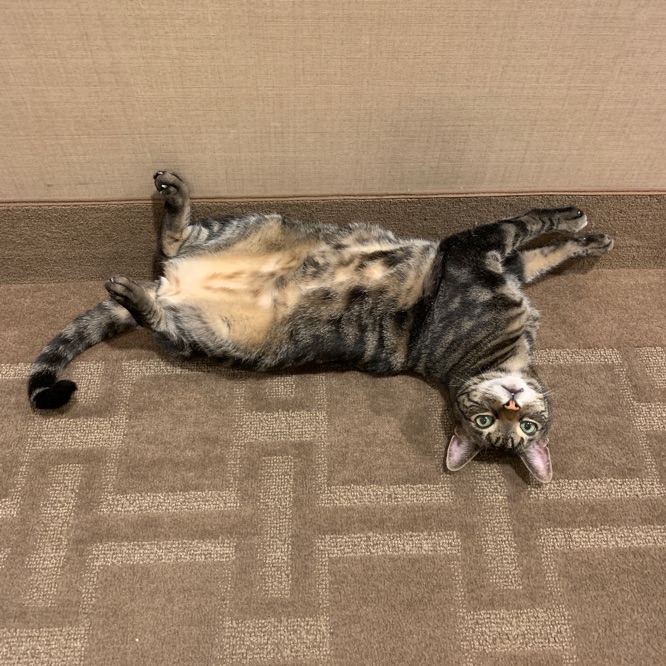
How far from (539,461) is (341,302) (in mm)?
667

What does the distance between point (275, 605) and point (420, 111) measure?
4.07 ft

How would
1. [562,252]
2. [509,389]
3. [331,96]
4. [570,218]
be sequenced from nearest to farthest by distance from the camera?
1. [331,96]
2. [509,389]
3. [570,218]
4. [562,252]

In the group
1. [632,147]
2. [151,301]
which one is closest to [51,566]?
[151,301]

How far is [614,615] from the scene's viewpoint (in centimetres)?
123

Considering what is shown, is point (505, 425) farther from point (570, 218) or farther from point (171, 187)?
point (171, 187)

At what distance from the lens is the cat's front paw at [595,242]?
63.6 inches

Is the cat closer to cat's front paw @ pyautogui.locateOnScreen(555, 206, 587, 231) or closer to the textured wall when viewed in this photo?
cat's front paw @ pyautogui.locateOnScreen(555, 206, 587, 231)

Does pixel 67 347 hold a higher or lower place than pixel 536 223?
lower

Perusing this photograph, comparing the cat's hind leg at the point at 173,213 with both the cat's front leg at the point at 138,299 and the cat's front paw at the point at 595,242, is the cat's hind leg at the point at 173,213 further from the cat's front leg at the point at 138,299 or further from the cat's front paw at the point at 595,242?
the cat's front paw at the point at 595,242

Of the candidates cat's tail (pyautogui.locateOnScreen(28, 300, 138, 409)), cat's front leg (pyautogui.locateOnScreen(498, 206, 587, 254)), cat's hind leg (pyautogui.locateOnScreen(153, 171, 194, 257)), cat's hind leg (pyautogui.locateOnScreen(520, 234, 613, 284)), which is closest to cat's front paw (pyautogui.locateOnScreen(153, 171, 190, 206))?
cat's hind leg (pyautogui.locateOnScreen(153, 171, 194, 257))

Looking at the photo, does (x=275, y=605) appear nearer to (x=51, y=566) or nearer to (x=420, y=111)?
(x=51, y=566)

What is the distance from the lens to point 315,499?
135 centimetres

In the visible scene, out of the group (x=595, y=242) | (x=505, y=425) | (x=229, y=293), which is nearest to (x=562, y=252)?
(x=595, y=242)

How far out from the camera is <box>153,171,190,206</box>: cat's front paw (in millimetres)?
1368
